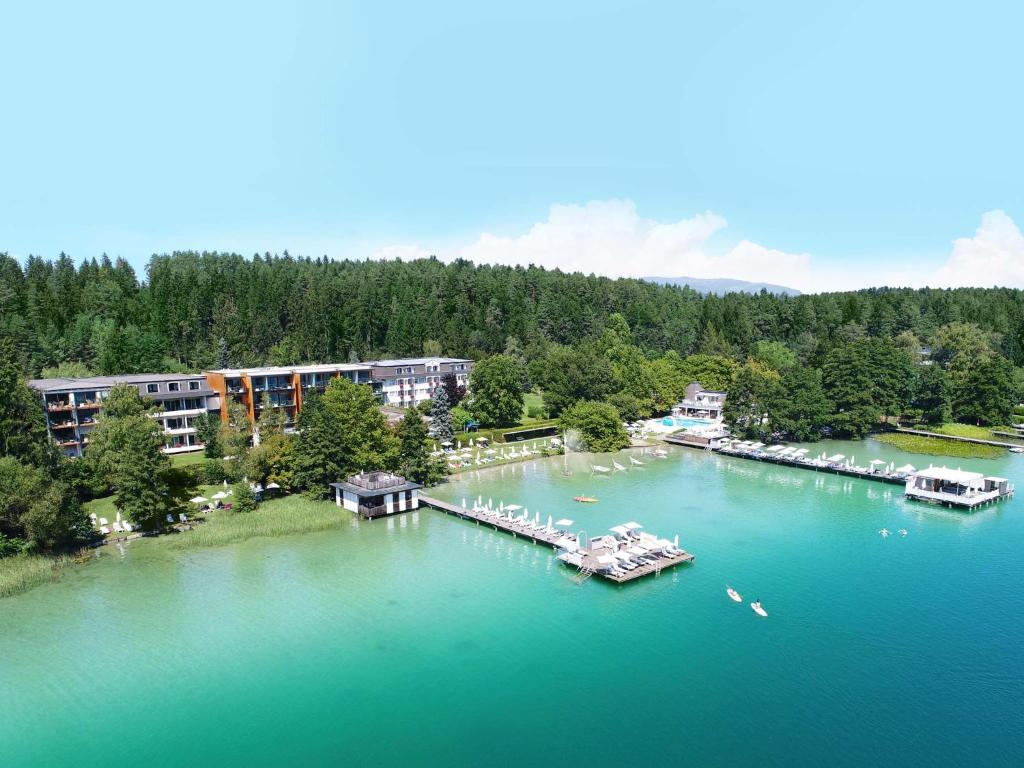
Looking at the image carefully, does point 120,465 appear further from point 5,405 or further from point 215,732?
point 215,732

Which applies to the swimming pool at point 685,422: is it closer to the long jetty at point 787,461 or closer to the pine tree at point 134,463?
the long jetty at point 787,461

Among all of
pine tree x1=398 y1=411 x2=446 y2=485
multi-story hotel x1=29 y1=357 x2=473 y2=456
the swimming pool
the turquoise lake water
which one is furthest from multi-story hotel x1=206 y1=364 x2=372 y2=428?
the swimming pool

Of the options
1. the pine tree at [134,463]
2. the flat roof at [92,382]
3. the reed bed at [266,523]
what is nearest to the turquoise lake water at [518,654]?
the reed bed at [266,523]

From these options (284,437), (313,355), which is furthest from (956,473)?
(313,355)

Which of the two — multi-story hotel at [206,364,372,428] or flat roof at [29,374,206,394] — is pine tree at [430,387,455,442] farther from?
flat roof at [29,374,206,394]

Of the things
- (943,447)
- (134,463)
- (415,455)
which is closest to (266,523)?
(134,463)

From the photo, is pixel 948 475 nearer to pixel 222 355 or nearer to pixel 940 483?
pixel 940 483
